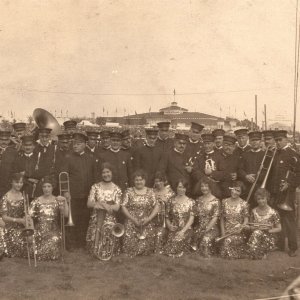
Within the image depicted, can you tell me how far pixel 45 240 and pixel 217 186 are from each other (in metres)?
3.15

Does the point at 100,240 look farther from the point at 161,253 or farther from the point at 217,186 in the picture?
the point at 217,186

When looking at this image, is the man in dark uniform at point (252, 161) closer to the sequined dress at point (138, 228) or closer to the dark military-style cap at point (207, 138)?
the dark military-style cap at point (207, 138)

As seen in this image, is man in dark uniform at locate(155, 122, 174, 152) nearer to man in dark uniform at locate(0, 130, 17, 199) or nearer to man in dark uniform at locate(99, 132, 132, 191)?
man in dark uniform at locate(99, 132, 132, 191)

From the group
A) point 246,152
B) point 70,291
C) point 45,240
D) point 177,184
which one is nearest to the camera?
point 70,291

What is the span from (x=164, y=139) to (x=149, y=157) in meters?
0.54

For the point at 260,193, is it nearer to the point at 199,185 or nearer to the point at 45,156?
the point at 199,185

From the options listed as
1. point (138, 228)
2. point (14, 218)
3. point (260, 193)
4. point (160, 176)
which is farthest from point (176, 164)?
point (14, 218)

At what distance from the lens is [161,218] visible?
754 centimetres

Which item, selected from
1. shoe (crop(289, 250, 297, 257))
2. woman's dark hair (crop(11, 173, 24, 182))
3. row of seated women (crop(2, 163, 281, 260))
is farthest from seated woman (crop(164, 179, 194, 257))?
woman's dark hair (crop(11, 173, 24, 182))

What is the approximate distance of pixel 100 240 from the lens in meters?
7.04

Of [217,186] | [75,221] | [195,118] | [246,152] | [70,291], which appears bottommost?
[70,291]

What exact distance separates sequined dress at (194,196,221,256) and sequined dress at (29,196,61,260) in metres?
2.31

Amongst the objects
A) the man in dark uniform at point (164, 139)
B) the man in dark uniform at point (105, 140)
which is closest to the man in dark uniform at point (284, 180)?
the man in dark uniform at point (164, 139)

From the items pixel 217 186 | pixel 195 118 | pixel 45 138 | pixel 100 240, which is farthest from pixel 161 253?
pixel 195 118
